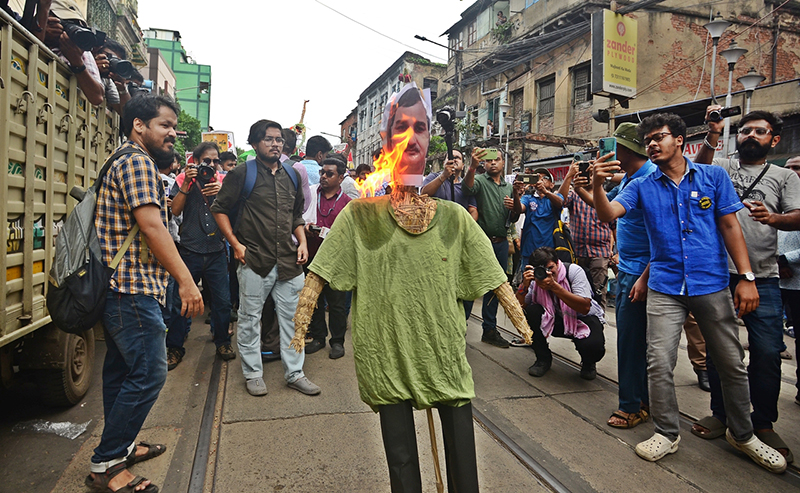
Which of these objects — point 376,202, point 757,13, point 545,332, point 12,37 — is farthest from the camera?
point 757,13

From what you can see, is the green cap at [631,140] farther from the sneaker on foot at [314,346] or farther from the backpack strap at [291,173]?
the sneaker on foot at [314,346]

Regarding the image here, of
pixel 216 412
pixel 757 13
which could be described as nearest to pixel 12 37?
pixel 216 412

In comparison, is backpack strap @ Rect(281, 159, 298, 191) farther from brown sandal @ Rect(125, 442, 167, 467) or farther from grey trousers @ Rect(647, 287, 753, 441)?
grey trousers @ Rect(647, 287, 753, 441)

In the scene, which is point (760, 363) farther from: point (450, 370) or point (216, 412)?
point (216, 412)

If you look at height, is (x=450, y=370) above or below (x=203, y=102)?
below

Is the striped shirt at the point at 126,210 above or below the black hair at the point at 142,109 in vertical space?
below

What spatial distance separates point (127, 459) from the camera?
2.82 meters

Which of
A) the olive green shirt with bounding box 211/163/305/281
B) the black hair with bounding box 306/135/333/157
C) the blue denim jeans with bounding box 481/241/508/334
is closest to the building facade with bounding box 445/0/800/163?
the black hair with bounding box 306/135/333/157

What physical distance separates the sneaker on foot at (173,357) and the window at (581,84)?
1588 cm

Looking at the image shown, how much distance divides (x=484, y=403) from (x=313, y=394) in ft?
4.44

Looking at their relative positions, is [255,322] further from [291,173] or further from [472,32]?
[472,32]

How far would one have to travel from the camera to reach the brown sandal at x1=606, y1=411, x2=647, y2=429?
11.5ft

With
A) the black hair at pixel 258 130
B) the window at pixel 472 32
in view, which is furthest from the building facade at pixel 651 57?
the black hair at pixel 258 130

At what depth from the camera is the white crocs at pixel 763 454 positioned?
9.56 ft
